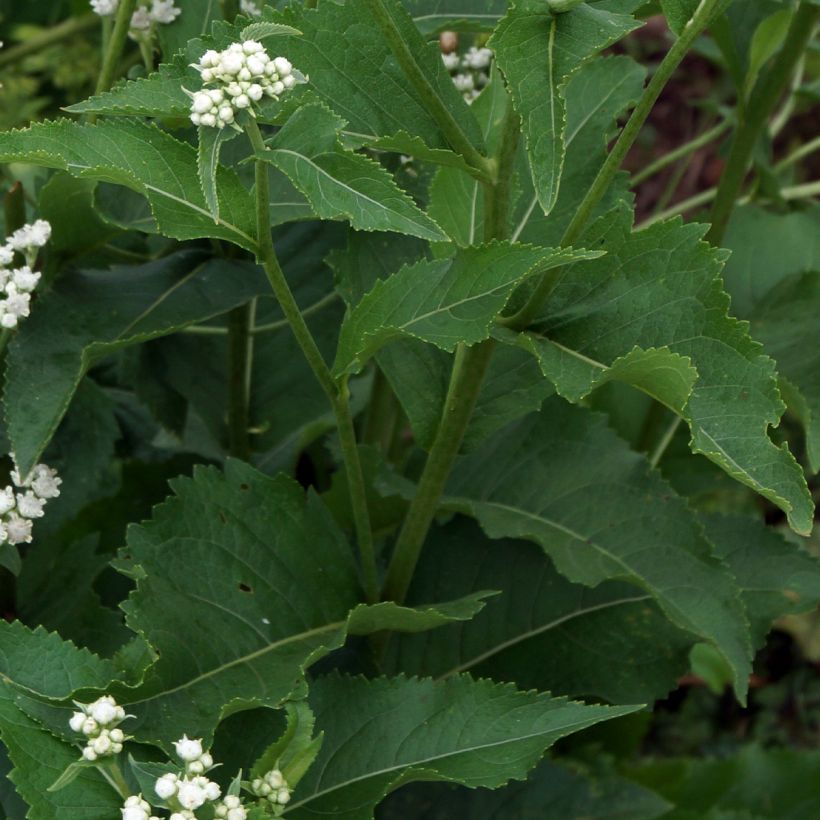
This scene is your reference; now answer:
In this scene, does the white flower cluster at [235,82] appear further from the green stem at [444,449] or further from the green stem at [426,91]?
the green stem at [444,449]

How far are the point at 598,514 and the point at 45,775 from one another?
1.76ft

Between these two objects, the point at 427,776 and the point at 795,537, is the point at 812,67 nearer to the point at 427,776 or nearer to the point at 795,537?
the point at 795,537

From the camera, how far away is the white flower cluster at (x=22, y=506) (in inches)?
37.6

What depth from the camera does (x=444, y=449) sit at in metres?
0.99

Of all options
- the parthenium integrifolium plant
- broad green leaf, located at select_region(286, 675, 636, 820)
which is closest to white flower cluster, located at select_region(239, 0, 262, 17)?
the parthenium integrifolium plant

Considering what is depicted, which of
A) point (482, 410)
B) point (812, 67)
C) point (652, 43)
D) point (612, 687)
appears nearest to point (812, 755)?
point (612, 687)

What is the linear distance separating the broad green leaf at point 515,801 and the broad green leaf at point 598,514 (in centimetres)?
33

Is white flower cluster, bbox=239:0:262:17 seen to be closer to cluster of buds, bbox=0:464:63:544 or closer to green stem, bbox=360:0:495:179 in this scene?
green stem, bbox=360:0:495:179

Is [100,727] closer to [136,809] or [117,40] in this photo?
[136,809]

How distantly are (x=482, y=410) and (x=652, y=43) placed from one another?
8.10ft

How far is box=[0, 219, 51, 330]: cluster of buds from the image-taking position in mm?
970

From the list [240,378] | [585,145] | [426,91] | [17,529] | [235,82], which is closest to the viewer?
[235,82]

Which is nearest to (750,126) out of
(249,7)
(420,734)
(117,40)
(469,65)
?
(469,65)

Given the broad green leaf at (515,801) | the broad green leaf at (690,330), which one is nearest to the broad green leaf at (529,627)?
the broad green leaf at (515,801)
